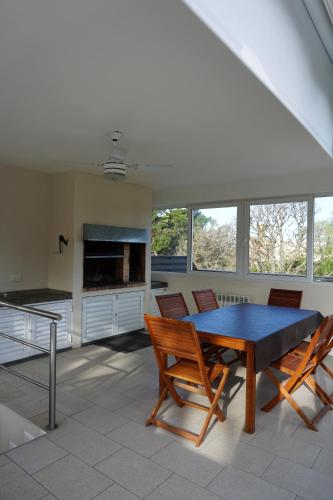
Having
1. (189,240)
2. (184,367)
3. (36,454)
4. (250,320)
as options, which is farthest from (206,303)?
(36,454)

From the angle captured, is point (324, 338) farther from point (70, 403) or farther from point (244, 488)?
point (70, 403)

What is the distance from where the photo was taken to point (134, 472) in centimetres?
212

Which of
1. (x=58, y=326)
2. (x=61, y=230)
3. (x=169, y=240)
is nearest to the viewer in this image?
(x=58, y=326)

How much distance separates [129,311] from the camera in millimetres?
5414

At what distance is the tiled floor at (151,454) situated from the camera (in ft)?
6.45

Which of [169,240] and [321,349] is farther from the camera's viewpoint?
[169,240]

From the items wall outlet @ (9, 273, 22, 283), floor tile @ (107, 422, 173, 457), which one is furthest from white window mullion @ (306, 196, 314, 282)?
wall outlet @ (9, 273, 22, 283)

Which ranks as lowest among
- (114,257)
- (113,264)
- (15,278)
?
(15,278)

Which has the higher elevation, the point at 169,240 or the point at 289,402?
the point at 169,240

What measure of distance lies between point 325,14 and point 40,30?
2.21 metres

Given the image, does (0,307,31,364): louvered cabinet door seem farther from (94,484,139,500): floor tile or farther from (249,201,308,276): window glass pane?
(249,201,308,276): window glass pane

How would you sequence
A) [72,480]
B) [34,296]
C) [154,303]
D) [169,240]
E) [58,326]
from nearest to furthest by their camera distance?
[72,480] → [34,296] → [58,326] → [154,303] → [169,240]

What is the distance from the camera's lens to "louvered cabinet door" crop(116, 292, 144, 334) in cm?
525

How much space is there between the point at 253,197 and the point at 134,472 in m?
4.00
